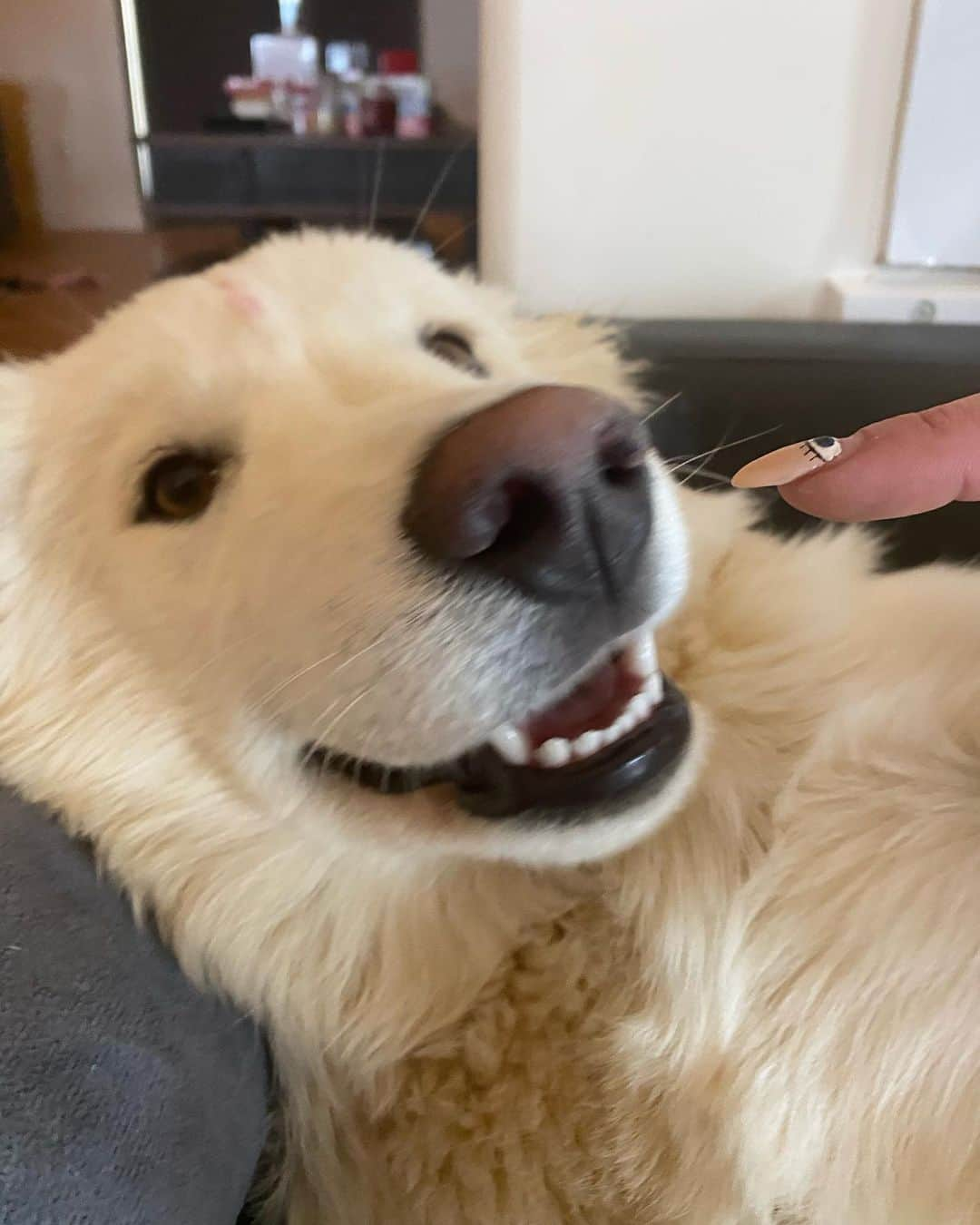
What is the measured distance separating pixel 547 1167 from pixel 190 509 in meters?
0.65

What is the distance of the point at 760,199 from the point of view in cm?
206

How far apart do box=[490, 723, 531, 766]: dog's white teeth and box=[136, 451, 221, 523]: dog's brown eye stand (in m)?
0.38

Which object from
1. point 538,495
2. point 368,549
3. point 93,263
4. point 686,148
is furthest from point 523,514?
point 93,263

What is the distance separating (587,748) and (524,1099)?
29 centimetres

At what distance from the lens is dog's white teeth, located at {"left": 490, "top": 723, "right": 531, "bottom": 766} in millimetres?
845

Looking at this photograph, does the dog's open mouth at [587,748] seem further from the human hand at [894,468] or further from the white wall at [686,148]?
the white wall at [686,148]

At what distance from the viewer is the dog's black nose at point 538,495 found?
0.67 m

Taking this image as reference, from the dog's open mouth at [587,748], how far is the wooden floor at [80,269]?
756 millimetres

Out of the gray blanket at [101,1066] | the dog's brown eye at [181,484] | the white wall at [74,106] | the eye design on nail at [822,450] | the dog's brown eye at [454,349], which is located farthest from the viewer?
the white wall at [74,106]

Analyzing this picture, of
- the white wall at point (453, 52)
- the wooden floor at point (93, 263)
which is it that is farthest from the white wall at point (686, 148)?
the white wall at point (453, 52)

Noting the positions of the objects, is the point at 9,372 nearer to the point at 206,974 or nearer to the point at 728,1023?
the point at 206,974

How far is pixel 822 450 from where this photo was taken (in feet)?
2.58

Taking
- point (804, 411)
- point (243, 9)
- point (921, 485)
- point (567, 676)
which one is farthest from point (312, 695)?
point (243, 9)

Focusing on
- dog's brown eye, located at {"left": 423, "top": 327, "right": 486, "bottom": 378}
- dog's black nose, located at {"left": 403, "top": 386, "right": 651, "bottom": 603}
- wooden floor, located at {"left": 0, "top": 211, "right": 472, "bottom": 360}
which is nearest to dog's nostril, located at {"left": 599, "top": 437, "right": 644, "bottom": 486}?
dog's black nose, located at {"left": 403, "top": 386, "right": 651, "bottom": 603}
